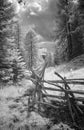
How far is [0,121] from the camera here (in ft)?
15.4

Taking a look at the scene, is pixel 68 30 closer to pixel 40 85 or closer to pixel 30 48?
pixel 30 48

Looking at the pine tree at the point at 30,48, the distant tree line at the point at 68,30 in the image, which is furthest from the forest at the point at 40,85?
the pine tree at the point at 30,48

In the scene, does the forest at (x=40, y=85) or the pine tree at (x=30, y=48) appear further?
the pine tree at (x=30, y=48)

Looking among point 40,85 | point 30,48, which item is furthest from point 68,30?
point 40,85

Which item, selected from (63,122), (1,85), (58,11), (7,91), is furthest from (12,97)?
(58,11)

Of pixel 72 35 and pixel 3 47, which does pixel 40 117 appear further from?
pixel 72 35

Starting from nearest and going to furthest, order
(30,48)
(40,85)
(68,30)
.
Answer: (40,85), (68,30), (30,48)

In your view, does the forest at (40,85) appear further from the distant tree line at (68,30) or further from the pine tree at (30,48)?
the pine tree at (30,48)

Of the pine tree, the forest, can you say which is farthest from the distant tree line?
the pine tree

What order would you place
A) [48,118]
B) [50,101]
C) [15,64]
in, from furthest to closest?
[15,64] → [50,101] → [48,118]

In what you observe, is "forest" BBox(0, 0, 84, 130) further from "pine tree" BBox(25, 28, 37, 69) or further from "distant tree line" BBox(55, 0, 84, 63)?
"pine tree" BBox(25, 28, 37, 69)

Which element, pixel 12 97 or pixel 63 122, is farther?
pixel 12 97

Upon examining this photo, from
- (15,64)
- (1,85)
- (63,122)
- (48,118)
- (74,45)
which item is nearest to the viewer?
(63,122)

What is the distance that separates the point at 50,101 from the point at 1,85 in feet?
16.4
